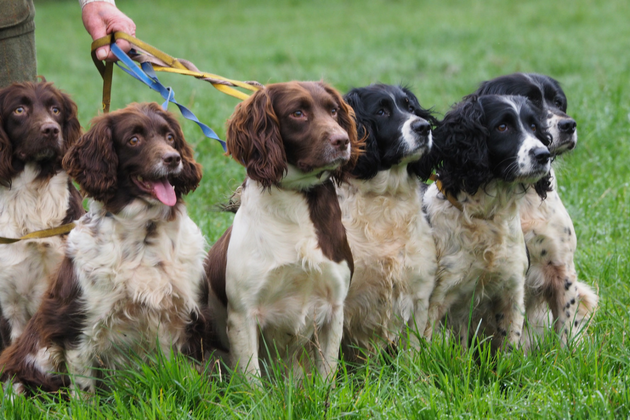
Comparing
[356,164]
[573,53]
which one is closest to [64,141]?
[356,164]

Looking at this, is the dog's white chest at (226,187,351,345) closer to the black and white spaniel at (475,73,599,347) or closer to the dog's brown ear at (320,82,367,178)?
the dog's brown ear at (320,82,367,178)

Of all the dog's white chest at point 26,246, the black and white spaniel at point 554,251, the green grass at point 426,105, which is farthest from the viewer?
the black and white spaniel at point 554,251

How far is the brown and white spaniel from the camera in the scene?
3281mm

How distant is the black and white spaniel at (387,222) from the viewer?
380 cm

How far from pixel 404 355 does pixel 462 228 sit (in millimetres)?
872

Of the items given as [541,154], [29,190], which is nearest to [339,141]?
[541,154]

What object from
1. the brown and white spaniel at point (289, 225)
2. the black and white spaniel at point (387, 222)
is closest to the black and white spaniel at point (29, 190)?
the brown and white spaniel at point (289, 225)

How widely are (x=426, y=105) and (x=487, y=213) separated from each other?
19.1 feet

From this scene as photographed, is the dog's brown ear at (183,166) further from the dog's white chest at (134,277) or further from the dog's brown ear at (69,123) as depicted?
the dog's brown ear at (69,123)

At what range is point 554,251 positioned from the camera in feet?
13.0

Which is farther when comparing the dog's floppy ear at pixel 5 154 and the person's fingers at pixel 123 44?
the person's fingers at pixel 123 44

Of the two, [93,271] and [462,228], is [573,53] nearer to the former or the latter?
[462,228]

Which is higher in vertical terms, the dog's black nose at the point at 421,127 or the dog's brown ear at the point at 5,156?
the dog's black nose at the point at 421,127

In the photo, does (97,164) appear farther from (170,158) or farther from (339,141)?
(339,141)
